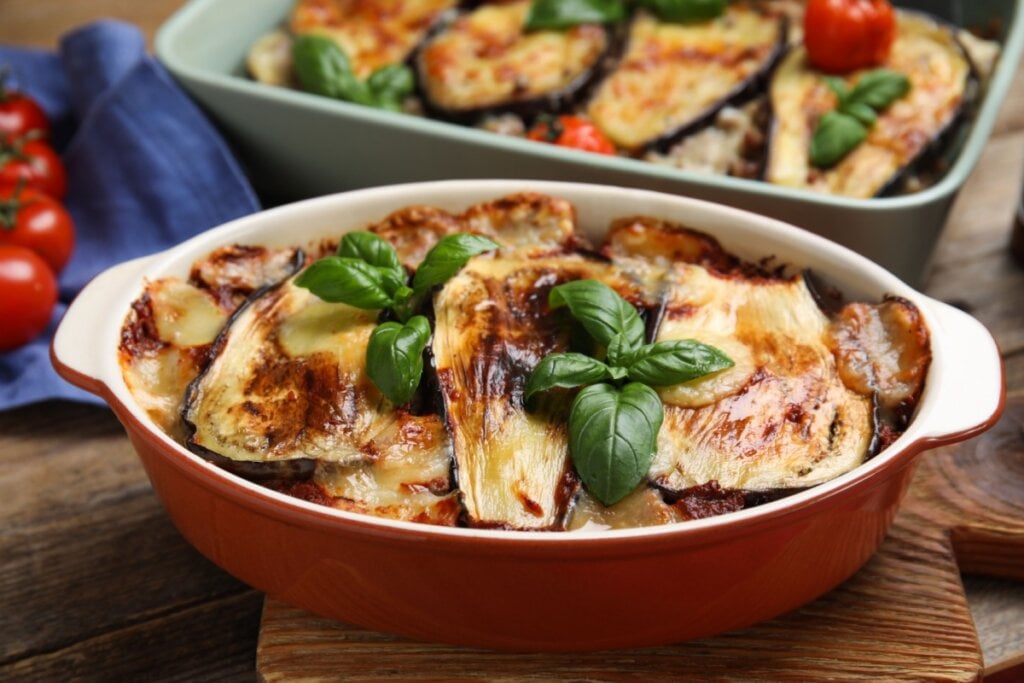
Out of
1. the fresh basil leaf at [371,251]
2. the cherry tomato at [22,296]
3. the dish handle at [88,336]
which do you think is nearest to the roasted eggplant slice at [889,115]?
the fresh basil leaf at [371,251]

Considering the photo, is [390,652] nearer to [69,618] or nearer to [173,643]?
[173,643]

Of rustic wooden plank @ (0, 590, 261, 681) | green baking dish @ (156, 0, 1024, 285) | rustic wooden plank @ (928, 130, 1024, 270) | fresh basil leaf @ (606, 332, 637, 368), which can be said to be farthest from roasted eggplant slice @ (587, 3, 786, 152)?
rustic wooden plank @ (0, 590, 261, 681)

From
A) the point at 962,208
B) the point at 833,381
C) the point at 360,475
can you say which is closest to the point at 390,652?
the point at 360,475

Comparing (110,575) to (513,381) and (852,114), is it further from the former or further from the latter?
(852,114)

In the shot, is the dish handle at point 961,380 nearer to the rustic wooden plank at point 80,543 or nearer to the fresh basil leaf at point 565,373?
the fresh basil leaf at point 565,373

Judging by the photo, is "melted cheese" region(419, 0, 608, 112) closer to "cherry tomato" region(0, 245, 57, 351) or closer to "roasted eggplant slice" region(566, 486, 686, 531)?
"cherry tomato" region(0, 245, 57, 351)
